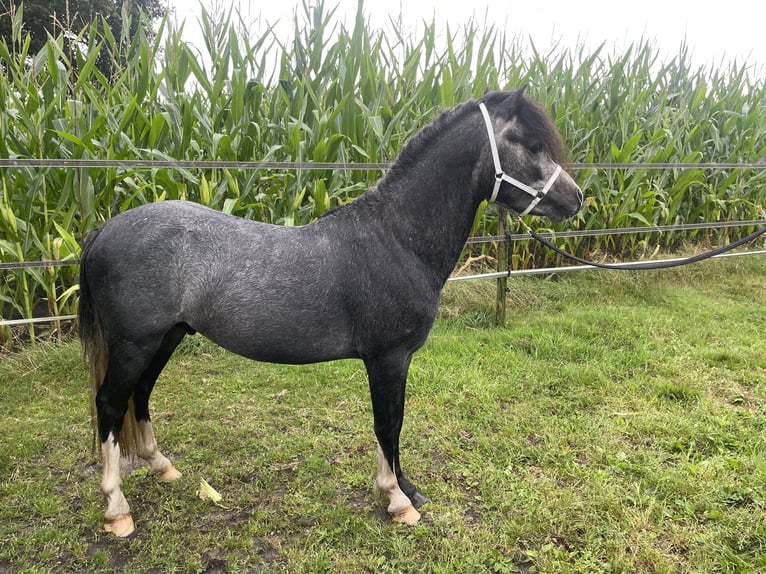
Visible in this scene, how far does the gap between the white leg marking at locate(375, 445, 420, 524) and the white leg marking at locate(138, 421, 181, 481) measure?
42.1 inches

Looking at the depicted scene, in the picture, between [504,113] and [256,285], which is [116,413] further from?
[504,113]

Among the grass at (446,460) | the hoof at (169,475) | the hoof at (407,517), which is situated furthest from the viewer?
the hoof at (169,475)

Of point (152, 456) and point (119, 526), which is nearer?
point (119, 526)

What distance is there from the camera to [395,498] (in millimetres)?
2131

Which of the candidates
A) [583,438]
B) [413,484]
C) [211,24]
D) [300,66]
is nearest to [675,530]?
[583,438]

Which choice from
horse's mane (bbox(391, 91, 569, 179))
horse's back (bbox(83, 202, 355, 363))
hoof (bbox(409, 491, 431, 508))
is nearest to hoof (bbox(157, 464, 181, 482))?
horse's back (bbox(83, 202, 355, 363))

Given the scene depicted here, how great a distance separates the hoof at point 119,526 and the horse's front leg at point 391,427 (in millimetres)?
1076

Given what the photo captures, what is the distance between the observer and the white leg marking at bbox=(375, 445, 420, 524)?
2115 millimetres

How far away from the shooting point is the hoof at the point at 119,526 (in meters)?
2.02

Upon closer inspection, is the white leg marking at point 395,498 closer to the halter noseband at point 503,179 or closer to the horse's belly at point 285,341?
the horse's belly at point 285,341

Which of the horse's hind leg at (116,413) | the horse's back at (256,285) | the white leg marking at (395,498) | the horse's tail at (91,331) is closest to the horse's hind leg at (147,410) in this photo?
the horse's tail at (91,331)

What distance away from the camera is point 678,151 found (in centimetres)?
561

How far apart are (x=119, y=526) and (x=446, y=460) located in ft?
5.13

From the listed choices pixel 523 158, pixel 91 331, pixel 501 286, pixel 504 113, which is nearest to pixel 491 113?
pixel 504 113
